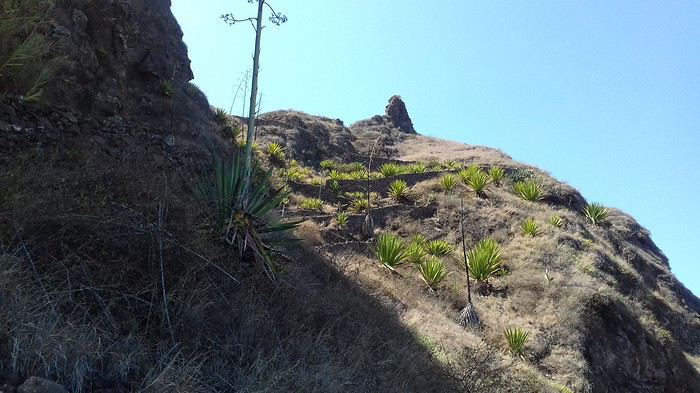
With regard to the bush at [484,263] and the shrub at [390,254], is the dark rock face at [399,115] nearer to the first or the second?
the bush at [484,263]

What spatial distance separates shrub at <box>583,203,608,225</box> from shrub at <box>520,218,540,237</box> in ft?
21.3

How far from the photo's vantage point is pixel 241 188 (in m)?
7.59

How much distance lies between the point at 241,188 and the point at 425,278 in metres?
10.2

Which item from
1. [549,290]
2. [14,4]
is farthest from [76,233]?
[549,290]

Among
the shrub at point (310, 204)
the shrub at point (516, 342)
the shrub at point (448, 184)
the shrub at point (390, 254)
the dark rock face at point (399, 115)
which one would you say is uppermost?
the dark rock face at point (399, 115)

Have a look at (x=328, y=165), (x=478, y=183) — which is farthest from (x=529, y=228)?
(x=328, y=165)

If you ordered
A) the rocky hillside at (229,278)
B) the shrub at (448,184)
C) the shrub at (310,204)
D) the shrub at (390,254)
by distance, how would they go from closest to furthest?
the rocky hillside at (229,278) → the shrub at (390,254) → the shrub at (310,204) → the shrub at (448,184)

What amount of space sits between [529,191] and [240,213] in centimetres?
2230

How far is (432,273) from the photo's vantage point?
54.1 ft

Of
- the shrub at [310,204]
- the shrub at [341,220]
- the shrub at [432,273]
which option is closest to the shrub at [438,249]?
the shrub at [432,273]

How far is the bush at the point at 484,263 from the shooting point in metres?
18.2

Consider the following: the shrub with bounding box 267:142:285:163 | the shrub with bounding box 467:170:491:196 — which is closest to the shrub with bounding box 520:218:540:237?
the shrub with bounding box 467:170:491:196

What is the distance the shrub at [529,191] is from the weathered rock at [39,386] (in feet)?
85.2

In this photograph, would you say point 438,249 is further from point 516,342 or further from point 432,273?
point 516,342
